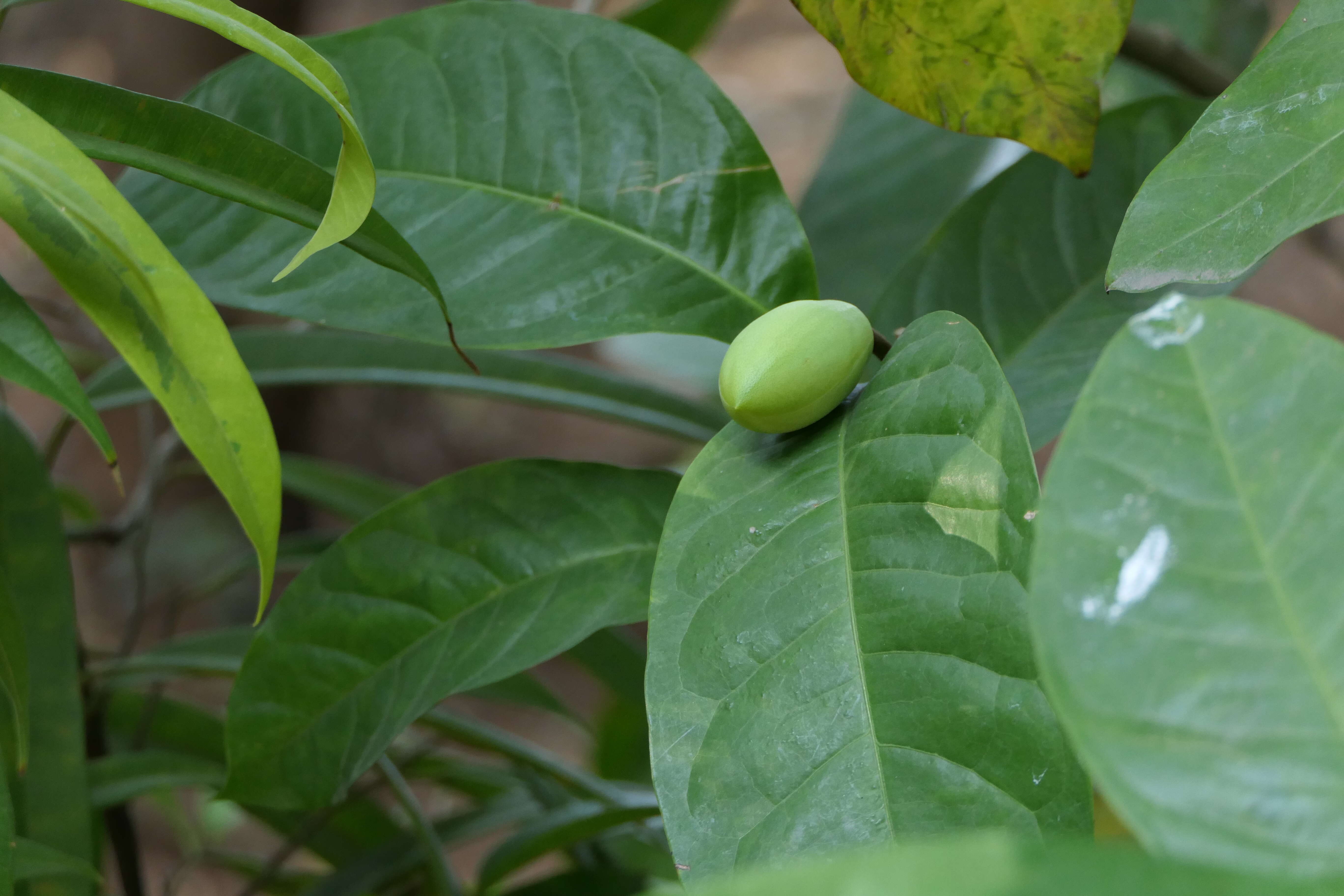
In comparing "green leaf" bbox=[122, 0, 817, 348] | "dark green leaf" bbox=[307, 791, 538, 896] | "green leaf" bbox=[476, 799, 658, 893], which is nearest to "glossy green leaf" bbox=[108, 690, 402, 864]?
"dark green leaf" bbox=[307, 791, 538, 896]

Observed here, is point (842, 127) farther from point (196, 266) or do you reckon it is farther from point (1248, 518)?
point (1248, 518)

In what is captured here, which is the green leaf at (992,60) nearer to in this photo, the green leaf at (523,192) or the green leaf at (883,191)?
the green leaf at (523,192)

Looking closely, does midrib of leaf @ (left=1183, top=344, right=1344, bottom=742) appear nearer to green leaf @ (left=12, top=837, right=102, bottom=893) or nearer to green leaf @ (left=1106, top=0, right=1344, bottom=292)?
green leaf @ (left=1106, top=0, right=1344, bottom=292)

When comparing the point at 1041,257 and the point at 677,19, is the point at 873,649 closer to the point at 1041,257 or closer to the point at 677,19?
the point at 1041,257

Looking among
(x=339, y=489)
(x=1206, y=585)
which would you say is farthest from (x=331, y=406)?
(x=1206, y=585)

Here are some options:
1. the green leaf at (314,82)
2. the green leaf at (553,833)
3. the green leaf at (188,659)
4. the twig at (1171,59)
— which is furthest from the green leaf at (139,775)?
the twig at (1171,59)
